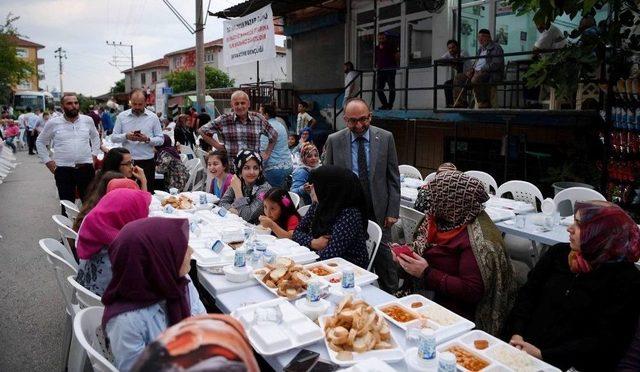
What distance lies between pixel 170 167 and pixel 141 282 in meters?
5.61

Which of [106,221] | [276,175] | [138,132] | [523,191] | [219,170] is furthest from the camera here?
[276,175]

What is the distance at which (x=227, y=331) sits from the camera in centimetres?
96

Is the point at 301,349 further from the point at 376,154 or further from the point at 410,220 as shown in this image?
the point at 410,220

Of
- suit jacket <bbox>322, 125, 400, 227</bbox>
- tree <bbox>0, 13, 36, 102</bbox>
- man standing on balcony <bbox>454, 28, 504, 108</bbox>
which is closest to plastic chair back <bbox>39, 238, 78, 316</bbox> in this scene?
suit jacket <bbox>322, 125, 400, 227</bbox>

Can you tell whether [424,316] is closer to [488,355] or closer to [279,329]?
[488,355]

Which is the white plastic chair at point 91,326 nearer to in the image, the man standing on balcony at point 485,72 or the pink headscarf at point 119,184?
the pink headscarf at point 119,184

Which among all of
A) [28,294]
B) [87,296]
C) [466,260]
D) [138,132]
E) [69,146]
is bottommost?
[28,294]

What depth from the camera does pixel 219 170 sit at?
5773 millimetres

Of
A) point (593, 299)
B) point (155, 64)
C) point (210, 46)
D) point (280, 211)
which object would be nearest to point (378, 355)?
point (593, 299)

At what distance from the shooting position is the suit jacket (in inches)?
170

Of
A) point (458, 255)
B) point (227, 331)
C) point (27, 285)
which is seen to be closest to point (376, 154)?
point (458, 255)

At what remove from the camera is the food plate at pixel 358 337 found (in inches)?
80.1

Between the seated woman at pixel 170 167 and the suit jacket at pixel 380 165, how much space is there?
3.83 metres

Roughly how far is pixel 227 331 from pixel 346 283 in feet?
6.05
